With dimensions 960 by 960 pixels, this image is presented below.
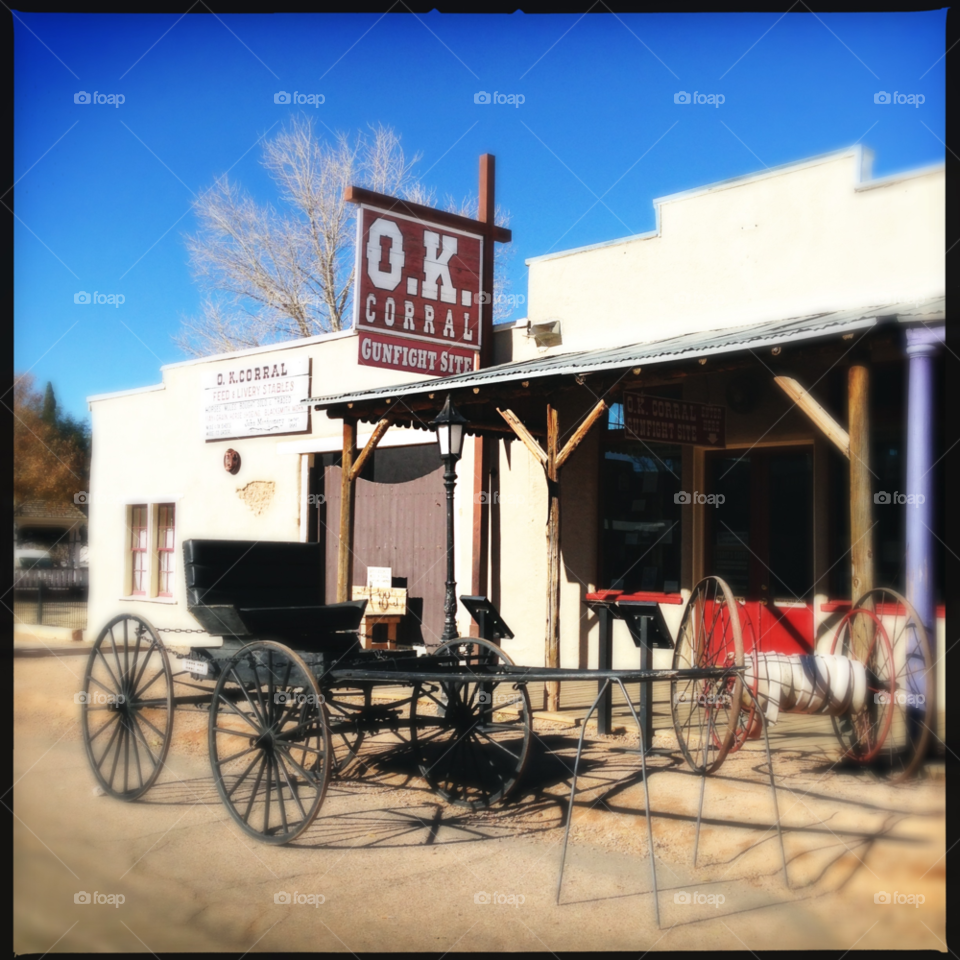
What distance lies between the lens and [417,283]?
11000 mm

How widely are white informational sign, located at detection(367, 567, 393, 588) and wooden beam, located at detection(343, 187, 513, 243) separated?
13.6 feet

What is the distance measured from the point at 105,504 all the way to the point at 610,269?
422 inches

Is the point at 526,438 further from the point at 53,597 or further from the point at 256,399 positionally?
the point at 53,597

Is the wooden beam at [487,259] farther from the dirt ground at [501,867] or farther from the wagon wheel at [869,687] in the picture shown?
the wagon wheel at [869,687]

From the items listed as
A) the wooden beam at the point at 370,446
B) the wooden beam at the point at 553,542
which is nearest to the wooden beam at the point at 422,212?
the wooden beam at the point at 370,446

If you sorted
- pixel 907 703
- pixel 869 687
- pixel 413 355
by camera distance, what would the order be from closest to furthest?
pixel 869 687 < pixel 907 703 < pixel 413 355

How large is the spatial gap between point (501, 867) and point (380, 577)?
311 inches

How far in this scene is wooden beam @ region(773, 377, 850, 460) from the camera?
650 cm

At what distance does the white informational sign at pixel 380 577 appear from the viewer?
41.3 ft

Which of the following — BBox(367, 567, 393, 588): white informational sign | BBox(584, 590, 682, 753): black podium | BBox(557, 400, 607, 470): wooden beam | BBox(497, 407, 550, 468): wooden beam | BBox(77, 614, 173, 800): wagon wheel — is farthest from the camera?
BBox(367, 567, 393, 588): white informational sign

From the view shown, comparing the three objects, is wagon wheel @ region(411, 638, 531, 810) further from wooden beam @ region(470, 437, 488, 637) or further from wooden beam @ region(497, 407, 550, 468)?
wooden beam @ region(470, 437, 488, 637)

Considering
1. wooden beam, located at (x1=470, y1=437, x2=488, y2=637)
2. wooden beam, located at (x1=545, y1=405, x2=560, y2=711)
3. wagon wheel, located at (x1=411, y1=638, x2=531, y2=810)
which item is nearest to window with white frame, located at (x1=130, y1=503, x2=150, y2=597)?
wooden beam, located at (x1=470, y1=437, x2=488, y2=637)

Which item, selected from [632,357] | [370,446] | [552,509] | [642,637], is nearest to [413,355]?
[370,446]

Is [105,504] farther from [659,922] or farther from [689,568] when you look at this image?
[659,922]
